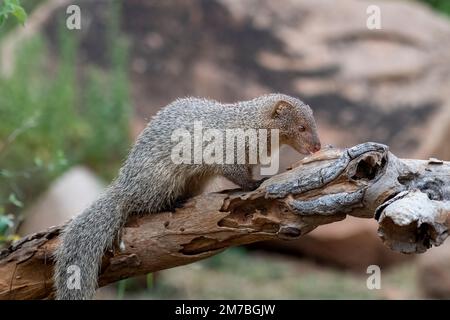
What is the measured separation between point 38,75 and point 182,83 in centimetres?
135

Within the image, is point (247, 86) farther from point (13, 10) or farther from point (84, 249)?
point (13, 10)

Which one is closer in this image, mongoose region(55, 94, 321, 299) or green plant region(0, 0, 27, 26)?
green plant region(0, 0, 27, 26)

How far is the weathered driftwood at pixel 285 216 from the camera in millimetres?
2434

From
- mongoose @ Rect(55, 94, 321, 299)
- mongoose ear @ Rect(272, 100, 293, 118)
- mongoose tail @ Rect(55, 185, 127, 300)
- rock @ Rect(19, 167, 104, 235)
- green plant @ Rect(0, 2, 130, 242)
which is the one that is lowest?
mongoose tail @ Rect(55, 185, 127, 300)

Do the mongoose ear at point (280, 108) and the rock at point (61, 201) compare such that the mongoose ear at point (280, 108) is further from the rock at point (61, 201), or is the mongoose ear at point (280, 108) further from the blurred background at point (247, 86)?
the blurred background at point (247, 86)

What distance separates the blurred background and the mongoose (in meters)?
2.83

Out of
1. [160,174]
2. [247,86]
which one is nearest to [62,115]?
[247,86]

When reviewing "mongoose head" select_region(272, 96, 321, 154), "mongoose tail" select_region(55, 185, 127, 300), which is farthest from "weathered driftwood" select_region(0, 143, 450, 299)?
"mongoose head" select_region(272, 96, 321, 154)

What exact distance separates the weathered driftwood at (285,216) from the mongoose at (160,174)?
85mm

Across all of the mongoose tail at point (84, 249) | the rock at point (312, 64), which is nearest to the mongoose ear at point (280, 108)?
the mongoose tail at point (84, 249)

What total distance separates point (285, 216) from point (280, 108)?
2.22 ft

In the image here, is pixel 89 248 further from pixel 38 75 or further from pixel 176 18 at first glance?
pixel 176 18

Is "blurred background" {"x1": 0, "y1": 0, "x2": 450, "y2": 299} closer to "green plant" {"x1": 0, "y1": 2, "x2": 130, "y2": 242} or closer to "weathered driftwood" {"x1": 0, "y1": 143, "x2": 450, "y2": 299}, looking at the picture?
"green plant" {"x1": 0, "y1": 2, "x2": 130, "y2": 242}

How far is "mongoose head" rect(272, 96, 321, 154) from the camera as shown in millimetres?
3250
